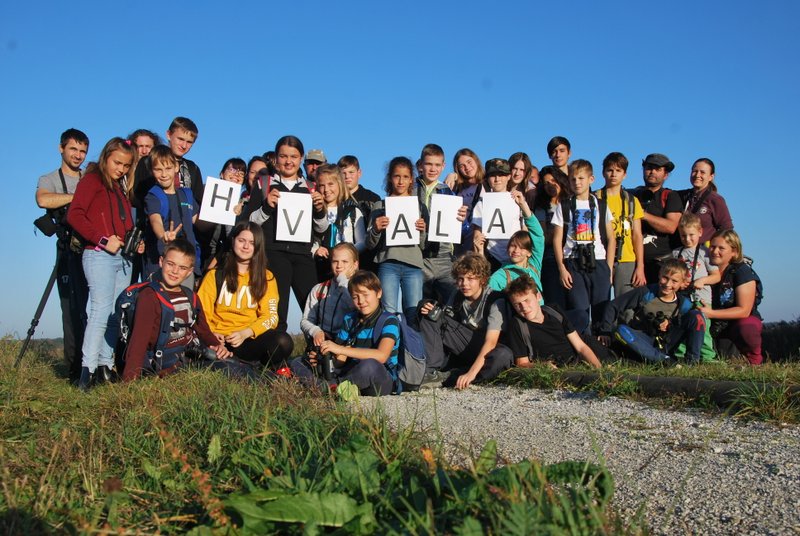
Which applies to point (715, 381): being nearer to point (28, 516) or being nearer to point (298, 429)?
point (298, 429)

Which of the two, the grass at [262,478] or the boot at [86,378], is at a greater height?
→ the grass at [262,478]

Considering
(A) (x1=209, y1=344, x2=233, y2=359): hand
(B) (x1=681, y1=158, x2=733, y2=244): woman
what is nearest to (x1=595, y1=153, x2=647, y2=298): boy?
(B) (x1=681, y1=158, x2=733, y2=244): woman

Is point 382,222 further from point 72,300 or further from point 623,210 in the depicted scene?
point 72,300

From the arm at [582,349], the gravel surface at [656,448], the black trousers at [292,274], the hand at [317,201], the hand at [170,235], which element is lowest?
the gravel surface at [656,448]

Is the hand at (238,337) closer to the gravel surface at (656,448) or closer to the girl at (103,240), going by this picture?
the girl at (103,240)

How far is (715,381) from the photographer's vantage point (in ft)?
17.1

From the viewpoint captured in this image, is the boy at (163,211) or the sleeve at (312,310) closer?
the sleeve at (312,310)

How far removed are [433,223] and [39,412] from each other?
4565 millimetres

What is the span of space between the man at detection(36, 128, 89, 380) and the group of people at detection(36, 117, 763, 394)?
21 mm

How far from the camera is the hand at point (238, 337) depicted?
7.09 metres

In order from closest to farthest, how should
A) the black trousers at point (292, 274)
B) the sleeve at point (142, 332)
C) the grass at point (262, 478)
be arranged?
1. the grass at point (262, 478)
2. the sleeve at point (142, 332)
3. the black trousers at point (292, 274)

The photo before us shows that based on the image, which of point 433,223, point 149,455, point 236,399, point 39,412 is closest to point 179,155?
point 433,223

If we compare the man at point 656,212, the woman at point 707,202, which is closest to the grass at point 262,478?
the man at point 656,212

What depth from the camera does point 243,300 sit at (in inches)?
288
